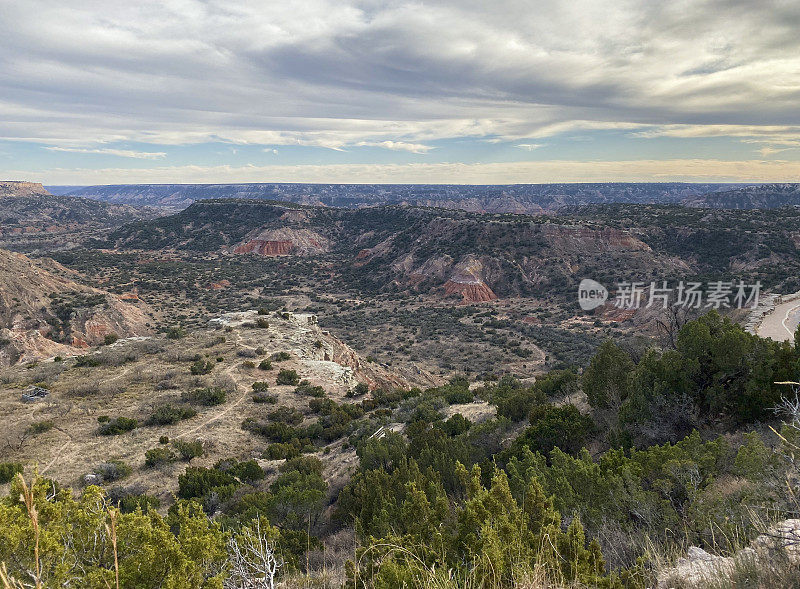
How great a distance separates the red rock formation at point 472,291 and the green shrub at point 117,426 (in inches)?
2386

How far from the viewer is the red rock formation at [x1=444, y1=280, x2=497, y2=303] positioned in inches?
2982

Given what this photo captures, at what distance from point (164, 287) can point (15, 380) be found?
51.6 metres

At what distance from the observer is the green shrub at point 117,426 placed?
1936 cm

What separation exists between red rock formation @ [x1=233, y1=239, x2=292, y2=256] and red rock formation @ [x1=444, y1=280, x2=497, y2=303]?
60.4 m

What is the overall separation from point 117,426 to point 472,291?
209 feet

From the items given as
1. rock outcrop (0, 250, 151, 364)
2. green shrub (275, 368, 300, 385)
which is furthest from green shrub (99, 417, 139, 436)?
rock outcrop (0, 250, 151, 364)

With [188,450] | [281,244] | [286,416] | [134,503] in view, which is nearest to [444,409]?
[286,416]

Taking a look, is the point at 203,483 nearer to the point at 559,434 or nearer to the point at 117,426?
the point at 117,426

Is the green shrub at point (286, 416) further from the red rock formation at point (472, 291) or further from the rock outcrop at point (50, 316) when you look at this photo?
the red rock formation at point (472, 291)

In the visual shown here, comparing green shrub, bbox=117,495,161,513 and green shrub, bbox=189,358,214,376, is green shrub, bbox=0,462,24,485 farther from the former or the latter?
green shrub, bbox=189,358,214,376

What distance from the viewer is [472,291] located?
7669cm

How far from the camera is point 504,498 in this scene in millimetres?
5715

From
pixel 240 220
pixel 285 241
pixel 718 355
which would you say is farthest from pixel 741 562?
pixel 240 220

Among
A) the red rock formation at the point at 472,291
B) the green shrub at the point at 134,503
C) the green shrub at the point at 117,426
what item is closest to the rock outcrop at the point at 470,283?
the red rock formation at the point at 472,291
